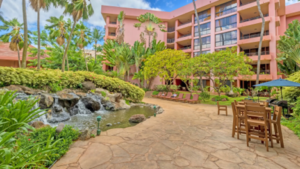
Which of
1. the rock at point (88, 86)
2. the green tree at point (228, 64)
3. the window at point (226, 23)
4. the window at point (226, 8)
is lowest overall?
the rock at point (88, 86)

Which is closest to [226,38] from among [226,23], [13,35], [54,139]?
[226,23]

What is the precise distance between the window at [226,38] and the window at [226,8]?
12.1 feet

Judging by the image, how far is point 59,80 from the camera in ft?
28.6

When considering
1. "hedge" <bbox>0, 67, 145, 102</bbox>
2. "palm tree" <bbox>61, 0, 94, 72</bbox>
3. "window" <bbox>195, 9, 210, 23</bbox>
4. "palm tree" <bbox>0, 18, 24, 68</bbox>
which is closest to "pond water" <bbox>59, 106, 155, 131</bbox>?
"hedge" <bbox>0, 67, 145, 102</bbox>

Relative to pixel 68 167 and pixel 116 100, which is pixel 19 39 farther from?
pixel 68 167

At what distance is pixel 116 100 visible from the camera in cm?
1021

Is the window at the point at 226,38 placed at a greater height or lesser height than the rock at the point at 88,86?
greater

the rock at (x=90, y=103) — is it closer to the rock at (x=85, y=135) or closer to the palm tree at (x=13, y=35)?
the rock at (x=85, y=135)

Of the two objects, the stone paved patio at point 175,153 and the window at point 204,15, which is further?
the window at point 204,15

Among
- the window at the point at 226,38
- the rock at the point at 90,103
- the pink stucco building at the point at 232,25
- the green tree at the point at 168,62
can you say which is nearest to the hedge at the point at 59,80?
the rock at the point at 90,103

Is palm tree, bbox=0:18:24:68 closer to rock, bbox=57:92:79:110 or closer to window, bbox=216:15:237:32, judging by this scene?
rock, bbox=57:92:79:110

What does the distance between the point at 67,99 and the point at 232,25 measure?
2394 cm

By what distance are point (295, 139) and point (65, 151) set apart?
20.6ft

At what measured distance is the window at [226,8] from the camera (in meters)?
20.6
